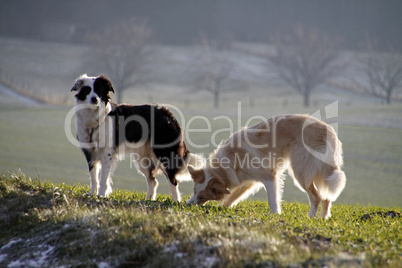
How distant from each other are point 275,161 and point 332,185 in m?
1.18

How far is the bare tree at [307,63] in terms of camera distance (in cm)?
6028

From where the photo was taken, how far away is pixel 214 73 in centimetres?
6425

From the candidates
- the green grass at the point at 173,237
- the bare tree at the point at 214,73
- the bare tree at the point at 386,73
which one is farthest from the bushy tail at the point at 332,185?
the bare tree at the point at 386,73

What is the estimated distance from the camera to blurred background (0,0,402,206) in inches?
1111

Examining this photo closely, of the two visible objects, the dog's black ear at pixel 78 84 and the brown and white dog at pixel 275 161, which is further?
the brown and white dog at pixel 275 161

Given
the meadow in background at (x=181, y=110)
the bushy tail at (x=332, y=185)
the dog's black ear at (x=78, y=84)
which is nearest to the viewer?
the bushy tail at (x=332, y=185)

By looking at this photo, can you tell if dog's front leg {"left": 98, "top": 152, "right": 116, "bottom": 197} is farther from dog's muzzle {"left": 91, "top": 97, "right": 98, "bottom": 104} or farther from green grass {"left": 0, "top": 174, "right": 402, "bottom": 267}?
dog's muzzle {"left": 91, "top": 97, "right": 98, "bottom": 104}

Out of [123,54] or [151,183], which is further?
[123,54]


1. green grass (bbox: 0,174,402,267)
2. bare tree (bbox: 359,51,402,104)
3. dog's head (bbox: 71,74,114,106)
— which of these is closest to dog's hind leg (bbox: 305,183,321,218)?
green grass (bbox: 0,174,402,267)

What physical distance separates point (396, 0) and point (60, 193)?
10318cm

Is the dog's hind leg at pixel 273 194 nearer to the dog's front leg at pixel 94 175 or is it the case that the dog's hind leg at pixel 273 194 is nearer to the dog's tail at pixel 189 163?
the dog's tail at pixel 189 163

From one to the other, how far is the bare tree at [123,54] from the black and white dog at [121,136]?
48.4m

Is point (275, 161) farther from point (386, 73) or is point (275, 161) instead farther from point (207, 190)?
point (386, 73)

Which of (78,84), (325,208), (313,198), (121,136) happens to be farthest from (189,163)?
(325,208)
